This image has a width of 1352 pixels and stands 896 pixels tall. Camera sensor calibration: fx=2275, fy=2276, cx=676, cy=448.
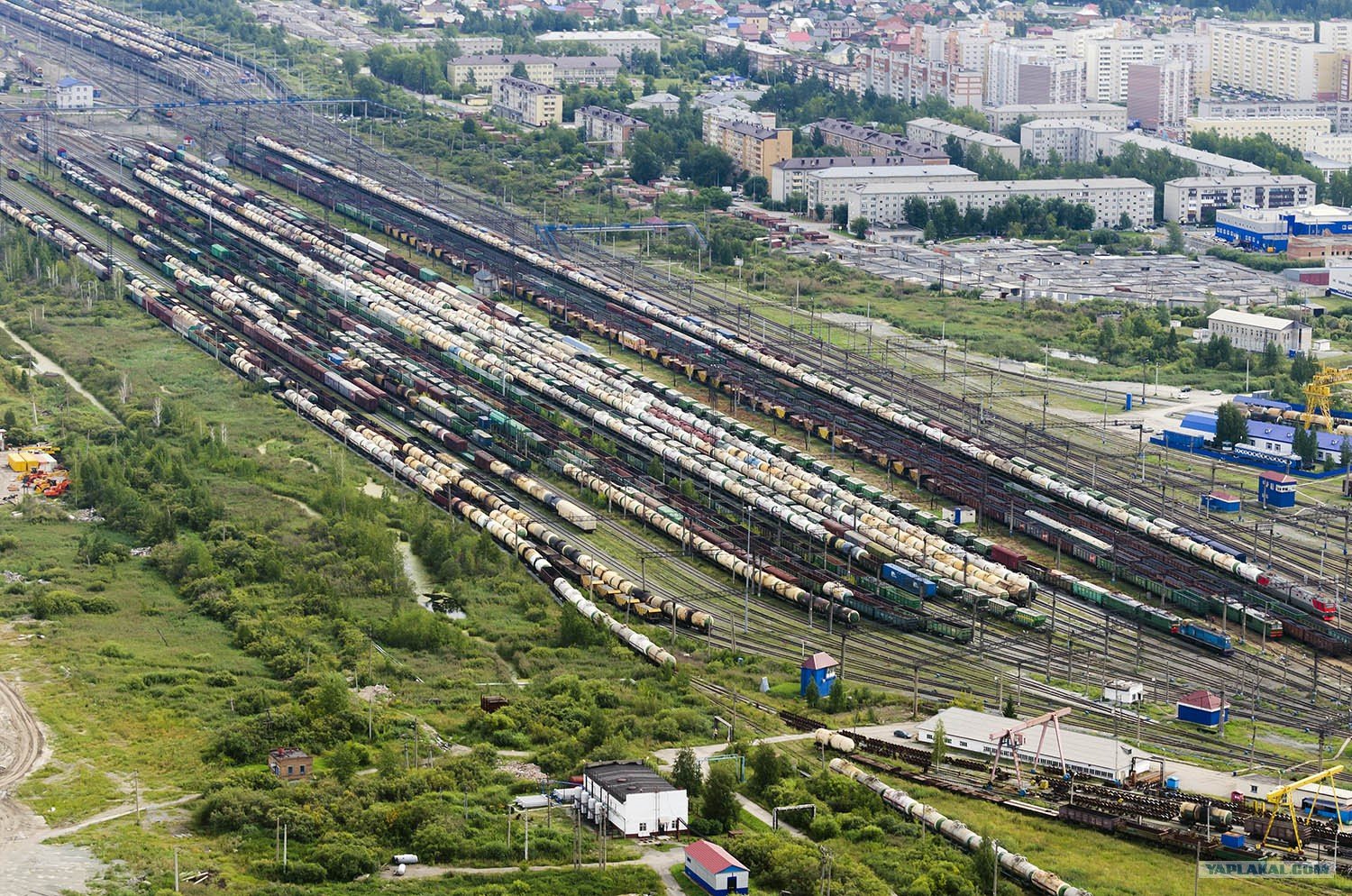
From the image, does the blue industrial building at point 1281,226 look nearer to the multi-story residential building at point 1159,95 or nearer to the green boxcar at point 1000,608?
the multi-story residential building at point 1159,95

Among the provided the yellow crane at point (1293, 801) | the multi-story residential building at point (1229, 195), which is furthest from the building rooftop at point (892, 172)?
the yellow crane at point (1293, 801)

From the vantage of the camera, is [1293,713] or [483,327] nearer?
[1293,713]

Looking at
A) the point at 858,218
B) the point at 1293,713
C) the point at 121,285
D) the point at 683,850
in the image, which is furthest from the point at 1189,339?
the point at 683,850

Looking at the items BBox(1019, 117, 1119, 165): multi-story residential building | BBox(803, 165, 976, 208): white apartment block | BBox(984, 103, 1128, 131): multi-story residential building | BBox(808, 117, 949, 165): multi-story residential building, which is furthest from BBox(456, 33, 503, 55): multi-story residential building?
BBox(803, 165, 976, 208): white apartment block

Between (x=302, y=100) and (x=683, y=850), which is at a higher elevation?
(x=302, y=100)

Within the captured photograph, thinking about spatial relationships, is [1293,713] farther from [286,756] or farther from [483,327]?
[483,327]

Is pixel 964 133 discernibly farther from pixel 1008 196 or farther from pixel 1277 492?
pixel 1277 492

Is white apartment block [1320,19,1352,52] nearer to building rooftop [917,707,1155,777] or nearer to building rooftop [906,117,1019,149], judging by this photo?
building rooftop [906,117,1019,149]
